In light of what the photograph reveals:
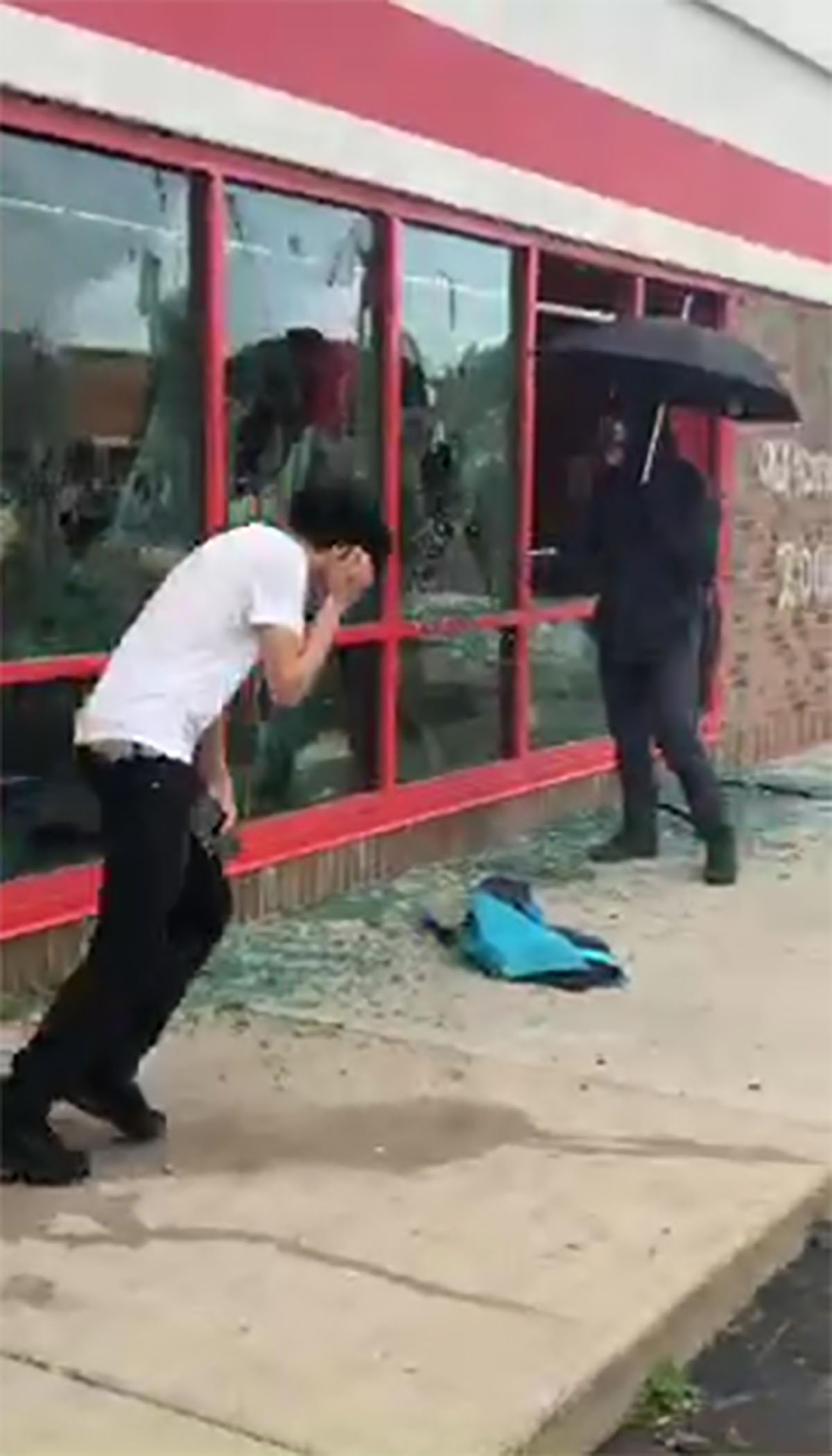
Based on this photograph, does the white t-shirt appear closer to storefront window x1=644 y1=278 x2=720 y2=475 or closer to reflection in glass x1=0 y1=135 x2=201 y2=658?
reflection in glass x1=0 y1=135 x2=201 y2=658

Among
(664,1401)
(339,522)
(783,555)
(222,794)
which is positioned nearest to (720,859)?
(783,555)

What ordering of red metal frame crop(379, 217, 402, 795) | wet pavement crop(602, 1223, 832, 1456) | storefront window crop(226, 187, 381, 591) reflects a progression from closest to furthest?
wet pavement crop(602, 1223, 832, 1456)
storefront window crop(226, 187, 381, 591)
red metal frame crop(379, 217, 402, 795)

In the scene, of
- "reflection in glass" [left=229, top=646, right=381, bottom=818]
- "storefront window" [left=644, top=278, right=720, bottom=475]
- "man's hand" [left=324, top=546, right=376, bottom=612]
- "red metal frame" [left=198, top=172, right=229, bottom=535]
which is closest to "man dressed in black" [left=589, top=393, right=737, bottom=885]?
"reflection in glass" [left=229, top=646, right=381, bottom=818]

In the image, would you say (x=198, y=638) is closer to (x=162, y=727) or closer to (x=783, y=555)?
(x=162, y=727)

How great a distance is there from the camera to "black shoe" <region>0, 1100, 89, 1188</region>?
4.73 m

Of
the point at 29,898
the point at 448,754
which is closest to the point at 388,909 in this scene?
the point at 448,754

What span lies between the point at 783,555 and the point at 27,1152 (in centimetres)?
750

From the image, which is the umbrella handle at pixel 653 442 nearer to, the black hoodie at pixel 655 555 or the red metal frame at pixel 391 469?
the black hoodie at pixel 655 555

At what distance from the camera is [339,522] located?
4730 mm

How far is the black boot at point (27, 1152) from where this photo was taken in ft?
15.5

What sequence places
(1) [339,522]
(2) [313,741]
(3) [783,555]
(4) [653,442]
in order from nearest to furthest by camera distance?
1. (1) [339,522]
2. (2) [313,741]
3. (4) [653,442]
4. (3) [783,555]

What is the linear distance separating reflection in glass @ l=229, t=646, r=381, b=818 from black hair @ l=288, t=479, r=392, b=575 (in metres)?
2.34

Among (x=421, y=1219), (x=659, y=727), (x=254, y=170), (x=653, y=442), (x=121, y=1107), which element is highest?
(x=254, y=170)

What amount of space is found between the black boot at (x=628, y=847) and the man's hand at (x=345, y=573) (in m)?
3.95
